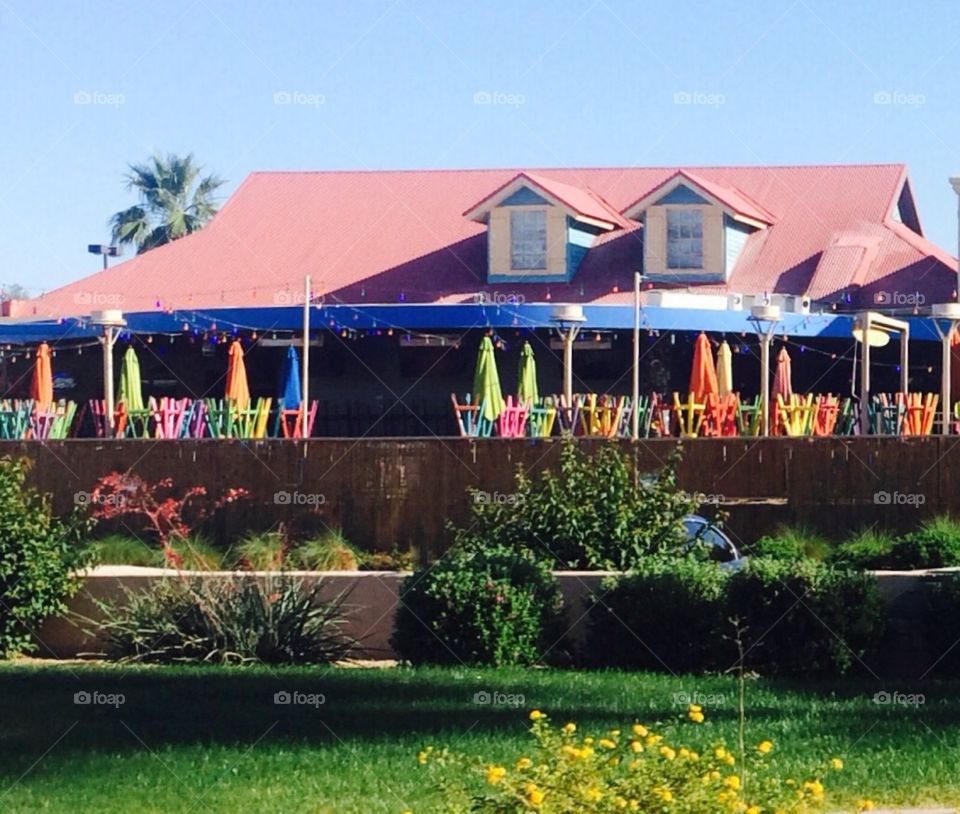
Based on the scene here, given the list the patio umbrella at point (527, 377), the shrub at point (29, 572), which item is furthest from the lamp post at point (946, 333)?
the shrub at point (29, 572)

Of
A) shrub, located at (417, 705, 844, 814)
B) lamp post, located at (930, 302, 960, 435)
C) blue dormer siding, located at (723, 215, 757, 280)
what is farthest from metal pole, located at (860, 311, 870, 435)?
shrub, located at (417, 705, 844, 814)

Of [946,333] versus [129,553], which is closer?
[129,553]

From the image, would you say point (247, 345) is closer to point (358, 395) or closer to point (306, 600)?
point (358, 395)

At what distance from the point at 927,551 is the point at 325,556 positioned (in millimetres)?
6815

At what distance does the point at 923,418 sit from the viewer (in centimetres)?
2533

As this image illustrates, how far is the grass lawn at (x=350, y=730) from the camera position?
8820 millimetres

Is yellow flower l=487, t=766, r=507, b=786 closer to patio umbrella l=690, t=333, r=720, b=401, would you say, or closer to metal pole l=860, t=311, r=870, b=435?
metal pole l=860, t=311, r=870, b=435

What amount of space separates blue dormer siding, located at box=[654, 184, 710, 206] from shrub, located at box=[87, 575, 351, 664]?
19.3 m

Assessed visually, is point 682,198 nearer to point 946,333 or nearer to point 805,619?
point 946,333

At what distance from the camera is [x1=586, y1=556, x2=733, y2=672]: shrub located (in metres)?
13.4

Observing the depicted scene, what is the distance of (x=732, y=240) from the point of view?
32.6 m

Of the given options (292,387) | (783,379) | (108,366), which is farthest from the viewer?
(292,387)

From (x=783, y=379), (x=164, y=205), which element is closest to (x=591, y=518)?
(x=783, y=379)

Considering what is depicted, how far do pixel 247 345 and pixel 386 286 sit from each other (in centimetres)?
302
